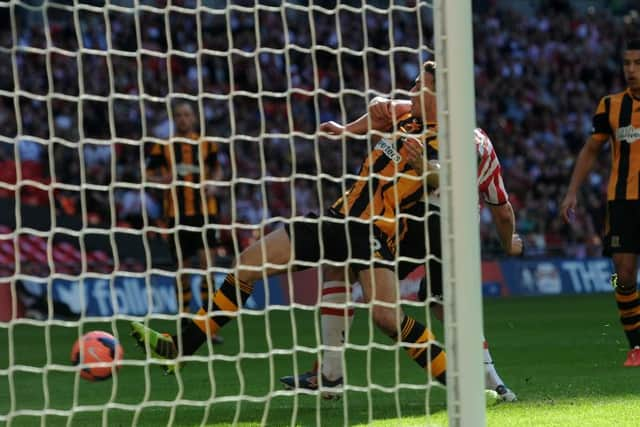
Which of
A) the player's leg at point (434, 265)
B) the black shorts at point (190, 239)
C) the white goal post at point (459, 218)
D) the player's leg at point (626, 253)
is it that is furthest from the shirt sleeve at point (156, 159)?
the white goal post at point (459, 218)

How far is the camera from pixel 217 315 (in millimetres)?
6109

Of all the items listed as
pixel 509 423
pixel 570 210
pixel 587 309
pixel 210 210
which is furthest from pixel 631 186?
pixel 587 309

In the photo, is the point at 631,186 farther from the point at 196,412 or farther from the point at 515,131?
the point at 515,131

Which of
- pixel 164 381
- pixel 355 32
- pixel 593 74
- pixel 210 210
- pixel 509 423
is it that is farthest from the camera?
pixel 593 74

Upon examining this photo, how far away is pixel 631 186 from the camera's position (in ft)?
26.9

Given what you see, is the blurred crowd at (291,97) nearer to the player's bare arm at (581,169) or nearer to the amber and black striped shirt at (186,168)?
the amber and black striped shirt at (186,168)

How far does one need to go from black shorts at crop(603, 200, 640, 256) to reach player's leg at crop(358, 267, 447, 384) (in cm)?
256

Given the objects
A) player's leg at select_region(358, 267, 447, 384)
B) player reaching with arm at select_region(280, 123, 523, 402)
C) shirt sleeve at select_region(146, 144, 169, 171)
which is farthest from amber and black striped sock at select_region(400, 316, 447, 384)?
shirt sleeve at select_region(146, 144, 169, 171)

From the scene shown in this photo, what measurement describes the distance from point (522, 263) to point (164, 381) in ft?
35.0

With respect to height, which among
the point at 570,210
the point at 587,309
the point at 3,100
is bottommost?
the point at 587,309

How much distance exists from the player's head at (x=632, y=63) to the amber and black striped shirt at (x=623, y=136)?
0.47 ft

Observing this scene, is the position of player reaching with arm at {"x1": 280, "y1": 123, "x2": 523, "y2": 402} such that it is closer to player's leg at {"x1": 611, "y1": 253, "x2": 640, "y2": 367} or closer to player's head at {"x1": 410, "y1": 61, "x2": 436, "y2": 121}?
player's head at {"x1": 410, "y1": 61, "x2": 436, "y2": 121}

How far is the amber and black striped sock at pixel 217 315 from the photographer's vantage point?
615 centimetres

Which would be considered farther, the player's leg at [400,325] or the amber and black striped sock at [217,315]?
the amber and black striped sock at [217,315]
